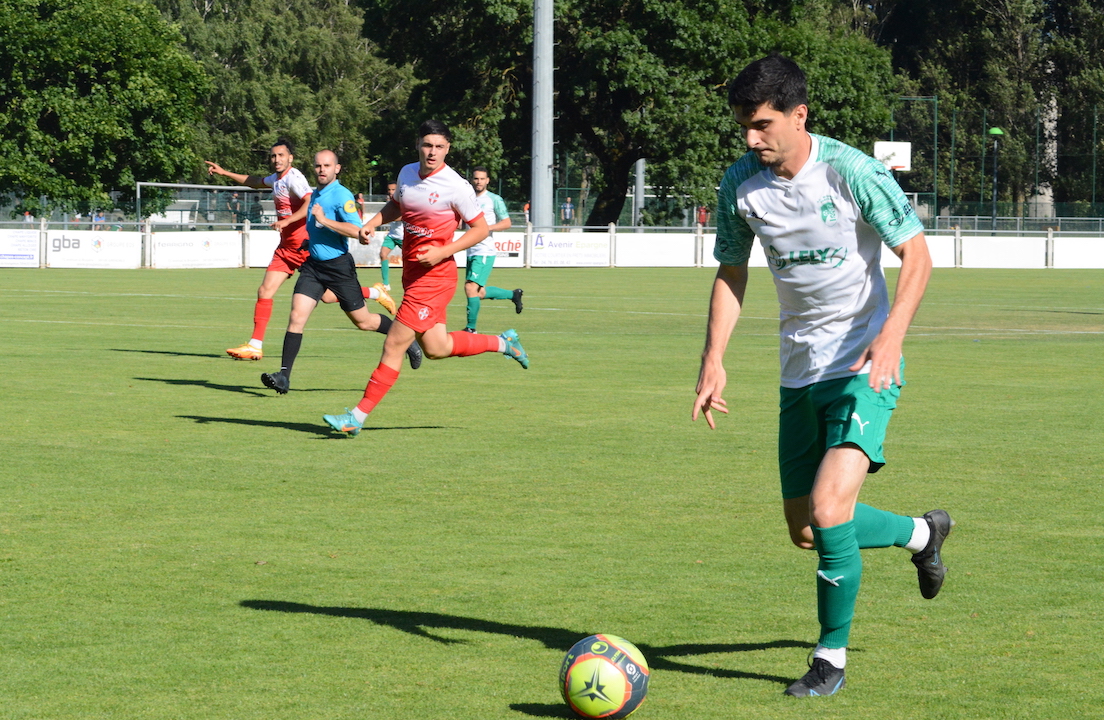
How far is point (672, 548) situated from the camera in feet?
23.1

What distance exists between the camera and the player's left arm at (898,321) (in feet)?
15.8

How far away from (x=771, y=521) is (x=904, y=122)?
7078 cm

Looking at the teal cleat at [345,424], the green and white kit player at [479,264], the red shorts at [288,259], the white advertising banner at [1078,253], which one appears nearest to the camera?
the teal cleat at [345,424]

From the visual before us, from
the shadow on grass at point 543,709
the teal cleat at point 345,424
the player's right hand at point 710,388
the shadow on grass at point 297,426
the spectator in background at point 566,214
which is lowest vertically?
the shadow on grass at point 543,709

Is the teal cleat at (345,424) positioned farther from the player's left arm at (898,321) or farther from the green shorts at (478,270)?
the green shorts at (478,270)

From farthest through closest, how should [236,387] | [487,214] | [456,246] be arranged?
1. [487,214]
2. [236,387]
3. [456,246]

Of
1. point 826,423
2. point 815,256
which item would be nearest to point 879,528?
point 826,423

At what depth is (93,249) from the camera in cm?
4159

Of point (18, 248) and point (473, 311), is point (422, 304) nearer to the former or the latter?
point (473, 311)

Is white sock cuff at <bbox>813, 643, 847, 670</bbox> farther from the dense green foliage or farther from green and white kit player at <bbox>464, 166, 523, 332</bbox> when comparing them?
the dense green foliage

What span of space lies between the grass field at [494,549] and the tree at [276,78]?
72144 mm

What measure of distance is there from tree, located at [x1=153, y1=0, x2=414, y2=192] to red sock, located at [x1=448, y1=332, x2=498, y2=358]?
72.1m

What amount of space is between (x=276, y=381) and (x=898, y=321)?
339 inches

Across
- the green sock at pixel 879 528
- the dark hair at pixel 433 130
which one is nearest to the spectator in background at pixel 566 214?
the dark hair at pixel 433 130
